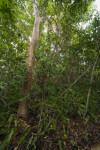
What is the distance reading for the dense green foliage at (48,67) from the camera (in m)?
1.49

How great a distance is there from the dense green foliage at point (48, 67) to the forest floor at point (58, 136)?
8.3 inches

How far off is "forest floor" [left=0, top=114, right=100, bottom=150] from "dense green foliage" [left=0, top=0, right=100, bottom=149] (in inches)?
8.3

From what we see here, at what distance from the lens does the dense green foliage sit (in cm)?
149

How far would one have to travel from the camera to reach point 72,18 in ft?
9.30

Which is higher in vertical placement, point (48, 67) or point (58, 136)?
point (48, 67)

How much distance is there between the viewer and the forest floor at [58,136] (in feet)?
4.88

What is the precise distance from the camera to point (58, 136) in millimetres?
1779

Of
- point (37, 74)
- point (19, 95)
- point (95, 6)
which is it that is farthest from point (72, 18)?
point (95, 6)

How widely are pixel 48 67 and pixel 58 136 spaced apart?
6.28ft

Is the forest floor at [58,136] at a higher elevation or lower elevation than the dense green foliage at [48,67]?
lower

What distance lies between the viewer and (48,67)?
1.96 meters

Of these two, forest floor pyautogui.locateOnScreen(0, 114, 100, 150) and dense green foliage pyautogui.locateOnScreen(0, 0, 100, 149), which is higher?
dense green foliage pyautogui.locateOnScreen(0, 0, 100, 149)

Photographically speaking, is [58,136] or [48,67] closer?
[58,136]

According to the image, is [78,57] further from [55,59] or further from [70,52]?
[55,59]
